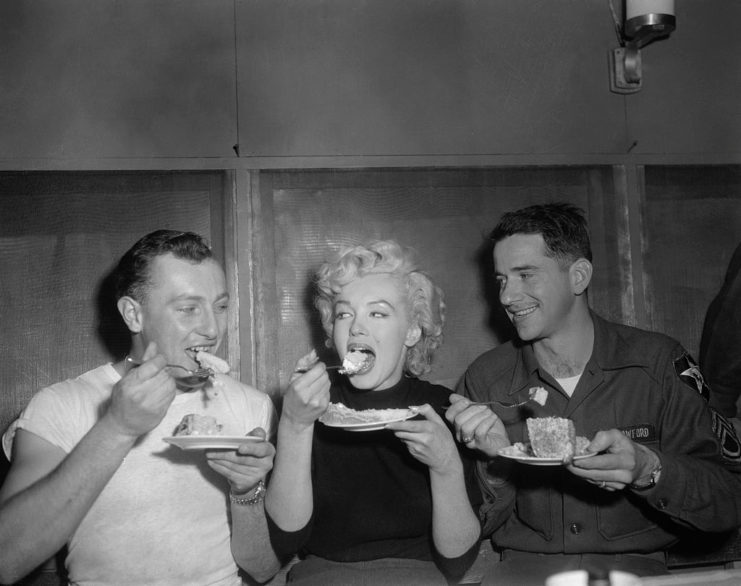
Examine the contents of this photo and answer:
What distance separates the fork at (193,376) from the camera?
111 inches

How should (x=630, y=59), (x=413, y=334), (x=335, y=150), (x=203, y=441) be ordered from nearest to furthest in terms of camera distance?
(x=203, y=441), (x=413, y=334), (x=335, y=150), (x=630, y=59)

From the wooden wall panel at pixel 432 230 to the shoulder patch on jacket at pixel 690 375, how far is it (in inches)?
30.5

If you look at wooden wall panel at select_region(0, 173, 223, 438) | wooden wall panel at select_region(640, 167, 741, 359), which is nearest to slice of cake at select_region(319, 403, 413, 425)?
wooden wall panel at select_region(0, 173, 223, 438)

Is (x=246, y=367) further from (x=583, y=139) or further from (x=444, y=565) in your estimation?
(x=583, y=139)

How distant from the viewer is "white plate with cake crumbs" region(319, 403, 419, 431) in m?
2.49

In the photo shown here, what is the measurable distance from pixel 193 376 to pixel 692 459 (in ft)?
6.42

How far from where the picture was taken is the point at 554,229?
11.5 feet

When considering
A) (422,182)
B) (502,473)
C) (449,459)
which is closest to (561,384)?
(502,473)

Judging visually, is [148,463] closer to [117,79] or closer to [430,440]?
[430,440]

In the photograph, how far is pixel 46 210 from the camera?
3795mm

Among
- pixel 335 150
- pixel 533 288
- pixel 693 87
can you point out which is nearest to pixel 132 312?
pixel 335 150

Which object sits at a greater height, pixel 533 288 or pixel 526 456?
pixel 533 288

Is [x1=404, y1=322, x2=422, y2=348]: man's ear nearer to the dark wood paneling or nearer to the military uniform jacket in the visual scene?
the military uniform jacket

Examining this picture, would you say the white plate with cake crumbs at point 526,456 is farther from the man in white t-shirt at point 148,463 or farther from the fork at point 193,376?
the fork at point 193,376
